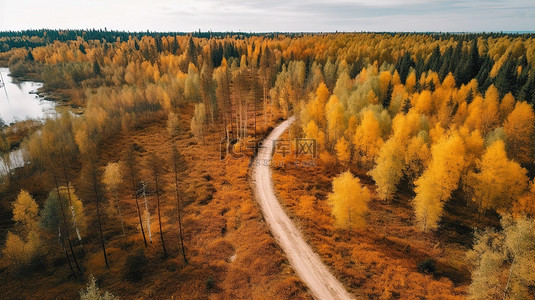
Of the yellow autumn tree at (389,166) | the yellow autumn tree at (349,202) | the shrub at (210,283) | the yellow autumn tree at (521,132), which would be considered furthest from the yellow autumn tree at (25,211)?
the yellow autumn tree at (521,132)

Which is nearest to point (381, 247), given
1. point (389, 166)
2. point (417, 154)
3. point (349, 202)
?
point (349, 202)

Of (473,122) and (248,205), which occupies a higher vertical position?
(473,122)

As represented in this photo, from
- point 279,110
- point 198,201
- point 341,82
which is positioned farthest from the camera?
point 279,110

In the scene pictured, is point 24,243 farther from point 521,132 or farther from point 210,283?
point 521,132

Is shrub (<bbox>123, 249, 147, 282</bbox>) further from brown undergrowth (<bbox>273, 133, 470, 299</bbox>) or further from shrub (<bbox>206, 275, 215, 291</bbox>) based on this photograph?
brown undergrowth (<bbox>273, 133, 470, 299</bbox>)

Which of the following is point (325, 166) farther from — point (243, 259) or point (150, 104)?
point (150, 104)

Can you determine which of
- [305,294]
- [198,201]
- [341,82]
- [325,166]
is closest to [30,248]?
[198,201]

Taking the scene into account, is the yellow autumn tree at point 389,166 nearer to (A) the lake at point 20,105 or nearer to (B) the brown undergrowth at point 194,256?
(B) the brown undergrowth at point 194,256
